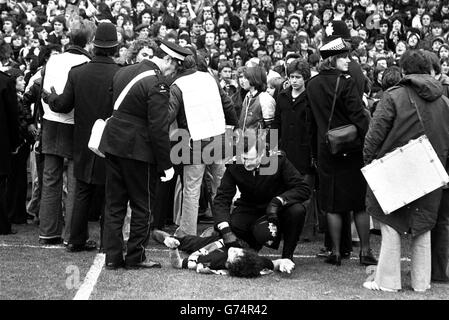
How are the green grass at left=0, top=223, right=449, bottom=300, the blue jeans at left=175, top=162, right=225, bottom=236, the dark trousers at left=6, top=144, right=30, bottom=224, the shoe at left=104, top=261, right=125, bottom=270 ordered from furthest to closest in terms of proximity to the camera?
the dark trousers at left=6, top=144, right=30, bottom=224 < the blue jeans at left=175, top=162, right=225, bottom=236 < the shoe at left=104, top=261, right=125, bottom=270 < the green grass at left=0, top=223, right=449, bottom=300

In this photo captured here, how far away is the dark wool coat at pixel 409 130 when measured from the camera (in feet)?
22.6

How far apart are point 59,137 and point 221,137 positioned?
68.9 inches

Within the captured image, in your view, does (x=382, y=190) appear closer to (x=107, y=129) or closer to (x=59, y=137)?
(x=107, y=129)

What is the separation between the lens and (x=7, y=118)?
9383 mm

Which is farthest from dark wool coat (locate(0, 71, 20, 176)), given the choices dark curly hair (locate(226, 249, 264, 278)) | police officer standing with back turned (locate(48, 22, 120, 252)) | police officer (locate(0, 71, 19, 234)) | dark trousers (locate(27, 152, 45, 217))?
dark curly hair (locate(226, 249, 264, 278))

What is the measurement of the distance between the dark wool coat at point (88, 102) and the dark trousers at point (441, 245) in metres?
3.24

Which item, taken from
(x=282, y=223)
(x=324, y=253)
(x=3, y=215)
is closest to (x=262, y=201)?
(x=282, y=223)

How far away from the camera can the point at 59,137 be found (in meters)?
8.59

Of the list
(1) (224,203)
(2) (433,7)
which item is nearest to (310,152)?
(1) (224,203)

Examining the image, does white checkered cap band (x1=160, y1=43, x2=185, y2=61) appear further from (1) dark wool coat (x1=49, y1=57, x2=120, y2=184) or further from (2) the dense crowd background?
(2) the dense crowd background

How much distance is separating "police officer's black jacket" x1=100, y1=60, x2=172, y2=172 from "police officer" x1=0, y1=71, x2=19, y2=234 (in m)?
2.31

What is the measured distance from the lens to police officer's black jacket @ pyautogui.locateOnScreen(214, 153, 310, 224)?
771 cm

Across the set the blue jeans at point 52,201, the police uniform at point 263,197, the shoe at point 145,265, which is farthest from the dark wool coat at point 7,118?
the police uniform at point 263,197

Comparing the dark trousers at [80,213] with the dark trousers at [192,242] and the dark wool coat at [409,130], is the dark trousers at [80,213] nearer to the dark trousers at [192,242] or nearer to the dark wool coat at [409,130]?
the dark trousers at [192,242]
